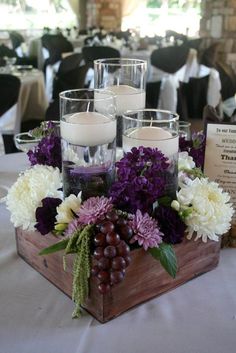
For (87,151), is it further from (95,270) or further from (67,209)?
(95,270)

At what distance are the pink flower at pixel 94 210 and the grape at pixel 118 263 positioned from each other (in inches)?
3.0

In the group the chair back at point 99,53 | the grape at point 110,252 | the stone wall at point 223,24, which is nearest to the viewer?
the grape at point 110,252

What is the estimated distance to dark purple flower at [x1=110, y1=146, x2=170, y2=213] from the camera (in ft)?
2.32

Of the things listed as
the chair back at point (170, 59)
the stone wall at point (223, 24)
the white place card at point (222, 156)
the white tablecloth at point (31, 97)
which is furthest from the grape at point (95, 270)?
the stone wall at point (223, 24)

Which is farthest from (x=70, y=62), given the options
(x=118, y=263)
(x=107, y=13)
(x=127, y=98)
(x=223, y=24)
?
(x=107, y=13)

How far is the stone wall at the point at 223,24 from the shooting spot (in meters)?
5.22

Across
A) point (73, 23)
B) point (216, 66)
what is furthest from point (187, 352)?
point (73, 23)

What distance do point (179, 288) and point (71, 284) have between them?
0.66 ft

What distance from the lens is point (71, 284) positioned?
755 millimetres

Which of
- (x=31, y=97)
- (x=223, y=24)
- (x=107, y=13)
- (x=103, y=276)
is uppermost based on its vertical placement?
(x=107, y=13)

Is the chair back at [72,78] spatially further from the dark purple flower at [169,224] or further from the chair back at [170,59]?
the dark purple flower at [169,224]

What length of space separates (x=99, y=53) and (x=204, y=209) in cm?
400

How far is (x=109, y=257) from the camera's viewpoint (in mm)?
644

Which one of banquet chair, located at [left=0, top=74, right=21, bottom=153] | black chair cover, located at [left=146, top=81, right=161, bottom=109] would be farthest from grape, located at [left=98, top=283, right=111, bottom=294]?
black chair cover, located at [left=146, top=81, right=161, bottom=109]
